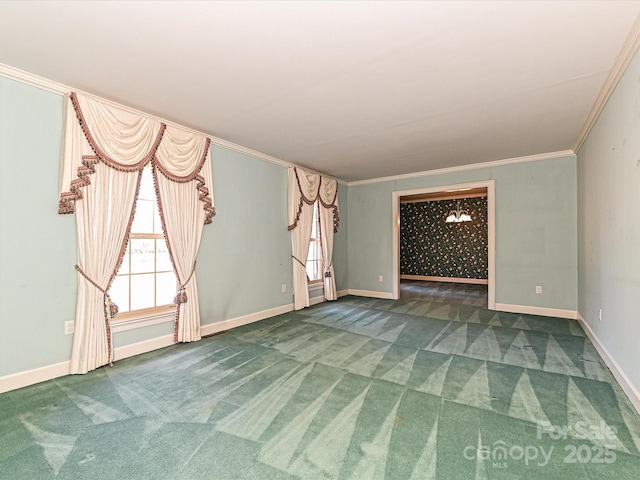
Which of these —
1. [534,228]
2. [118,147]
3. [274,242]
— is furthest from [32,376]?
[534,228]

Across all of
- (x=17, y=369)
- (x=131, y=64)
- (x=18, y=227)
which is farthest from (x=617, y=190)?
(x=17, y=369)

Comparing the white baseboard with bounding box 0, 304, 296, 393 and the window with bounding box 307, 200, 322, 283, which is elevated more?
the window with bounding box 307, 200, 322, 283

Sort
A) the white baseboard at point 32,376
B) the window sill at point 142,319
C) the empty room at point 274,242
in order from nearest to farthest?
the empty room at point 274,242
the white baseboard at point 32,376
the window sill at point 142,319

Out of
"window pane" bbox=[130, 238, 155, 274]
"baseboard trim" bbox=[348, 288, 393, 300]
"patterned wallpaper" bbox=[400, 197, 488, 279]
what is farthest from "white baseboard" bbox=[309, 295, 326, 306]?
"patterned wallpaper" bbox=[400, 197, 488, 279]

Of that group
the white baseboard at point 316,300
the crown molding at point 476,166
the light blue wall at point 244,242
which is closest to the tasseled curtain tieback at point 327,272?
the white baseboard at point 316,300

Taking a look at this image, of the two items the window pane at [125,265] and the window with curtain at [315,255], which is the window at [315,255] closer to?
the window with curtain at [315,255]

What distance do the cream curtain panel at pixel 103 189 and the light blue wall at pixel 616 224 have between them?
163 inches

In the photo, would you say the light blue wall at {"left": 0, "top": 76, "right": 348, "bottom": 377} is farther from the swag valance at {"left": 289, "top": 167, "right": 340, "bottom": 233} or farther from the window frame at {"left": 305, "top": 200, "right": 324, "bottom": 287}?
the window frame at {"left": 305, "top": 200, "right": 324, "bottom": 287}

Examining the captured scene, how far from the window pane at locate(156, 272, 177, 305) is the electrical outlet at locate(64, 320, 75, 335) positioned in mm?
819

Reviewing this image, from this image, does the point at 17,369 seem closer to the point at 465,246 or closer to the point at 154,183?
the point at 154,183

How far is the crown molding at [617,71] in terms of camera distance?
199 centimetres

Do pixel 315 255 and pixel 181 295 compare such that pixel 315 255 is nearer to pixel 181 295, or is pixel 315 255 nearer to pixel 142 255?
pixel 181 295

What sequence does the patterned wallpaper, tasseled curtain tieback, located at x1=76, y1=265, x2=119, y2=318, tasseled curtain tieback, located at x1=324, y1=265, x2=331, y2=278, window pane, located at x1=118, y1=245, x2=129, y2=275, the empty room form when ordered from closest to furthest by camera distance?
Answer: the empty room < tasseled curtain tieback, located at x1=76, y1=265, x2=119, y2=318 < window pane, located at x1=118, y1=245, x2=129, y2=275 < tasseled curtain tieback, located at x1=324, y1=265, x2=331, y2=278 < the patterned wallpaper

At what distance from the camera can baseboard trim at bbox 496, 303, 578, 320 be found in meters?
4.53
